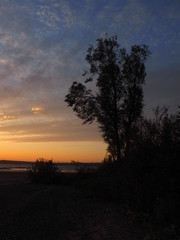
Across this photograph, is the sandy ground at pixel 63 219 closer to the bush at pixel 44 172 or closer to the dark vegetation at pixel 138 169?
the dark vegetation at pixel 138 169

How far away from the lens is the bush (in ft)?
84.4

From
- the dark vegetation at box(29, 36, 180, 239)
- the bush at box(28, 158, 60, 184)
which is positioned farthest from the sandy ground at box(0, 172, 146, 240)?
the bush at box(28, 158, 60, 184)

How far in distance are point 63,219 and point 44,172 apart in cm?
1399

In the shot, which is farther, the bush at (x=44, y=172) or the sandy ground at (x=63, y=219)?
the bush at (x=44, y=172)

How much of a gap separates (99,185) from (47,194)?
9.16 feet

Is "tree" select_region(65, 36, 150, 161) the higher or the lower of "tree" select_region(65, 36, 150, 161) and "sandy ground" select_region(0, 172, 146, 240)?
the higher

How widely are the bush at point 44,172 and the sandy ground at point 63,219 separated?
27.1 feet

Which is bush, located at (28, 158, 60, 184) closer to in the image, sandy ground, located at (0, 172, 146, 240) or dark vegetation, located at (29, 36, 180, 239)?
dark vegetation, located at (29, 36, 180, 239)

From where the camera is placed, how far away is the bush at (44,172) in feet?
84.4

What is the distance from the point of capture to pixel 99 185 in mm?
17484

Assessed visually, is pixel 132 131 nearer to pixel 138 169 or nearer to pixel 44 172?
pixel 138 169

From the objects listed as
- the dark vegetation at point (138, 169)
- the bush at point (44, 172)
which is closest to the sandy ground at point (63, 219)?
the dark vegetation at point (138, 169)

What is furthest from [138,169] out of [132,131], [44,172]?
[44,172]

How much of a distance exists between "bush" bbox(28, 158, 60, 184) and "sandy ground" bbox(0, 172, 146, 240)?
27.1 feet
